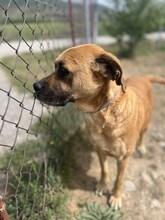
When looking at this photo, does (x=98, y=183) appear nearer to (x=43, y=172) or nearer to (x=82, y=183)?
(x=82, y=183)

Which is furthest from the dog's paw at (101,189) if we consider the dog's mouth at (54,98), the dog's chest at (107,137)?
the dog's mouth at (54,98)

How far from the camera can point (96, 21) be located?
9648 mm

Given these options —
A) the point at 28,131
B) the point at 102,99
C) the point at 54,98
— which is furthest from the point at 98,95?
the point at 28,131

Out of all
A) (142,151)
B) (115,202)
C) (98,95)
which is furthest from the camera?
(142,151)

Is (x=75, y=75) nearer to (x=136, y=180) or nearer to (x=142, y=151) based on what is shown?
(x=136, y=180)

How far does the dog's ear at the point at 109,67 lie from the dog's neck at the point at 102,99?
12 centimetres

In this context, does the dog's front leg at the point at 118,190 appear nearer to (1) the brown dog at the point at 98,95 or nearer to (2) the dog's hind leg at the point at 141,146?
(1) the brown dog at the point at 98,95

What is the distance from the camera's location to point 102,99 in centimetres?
257

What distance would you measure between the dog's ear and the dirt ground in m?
1.46

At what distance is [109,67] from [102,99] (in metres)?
0.30

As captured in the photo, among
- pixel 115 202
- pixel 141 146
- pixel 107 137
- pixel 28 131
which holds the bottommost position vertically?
pixel 115 202

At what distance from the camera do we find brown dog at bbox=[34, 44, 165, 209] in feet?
7.92

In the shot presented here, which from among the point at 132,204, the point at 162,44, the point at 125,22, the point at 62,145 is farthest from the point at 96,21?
the point at 132,204

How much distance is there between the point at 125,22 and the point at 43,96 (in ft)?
23.5
